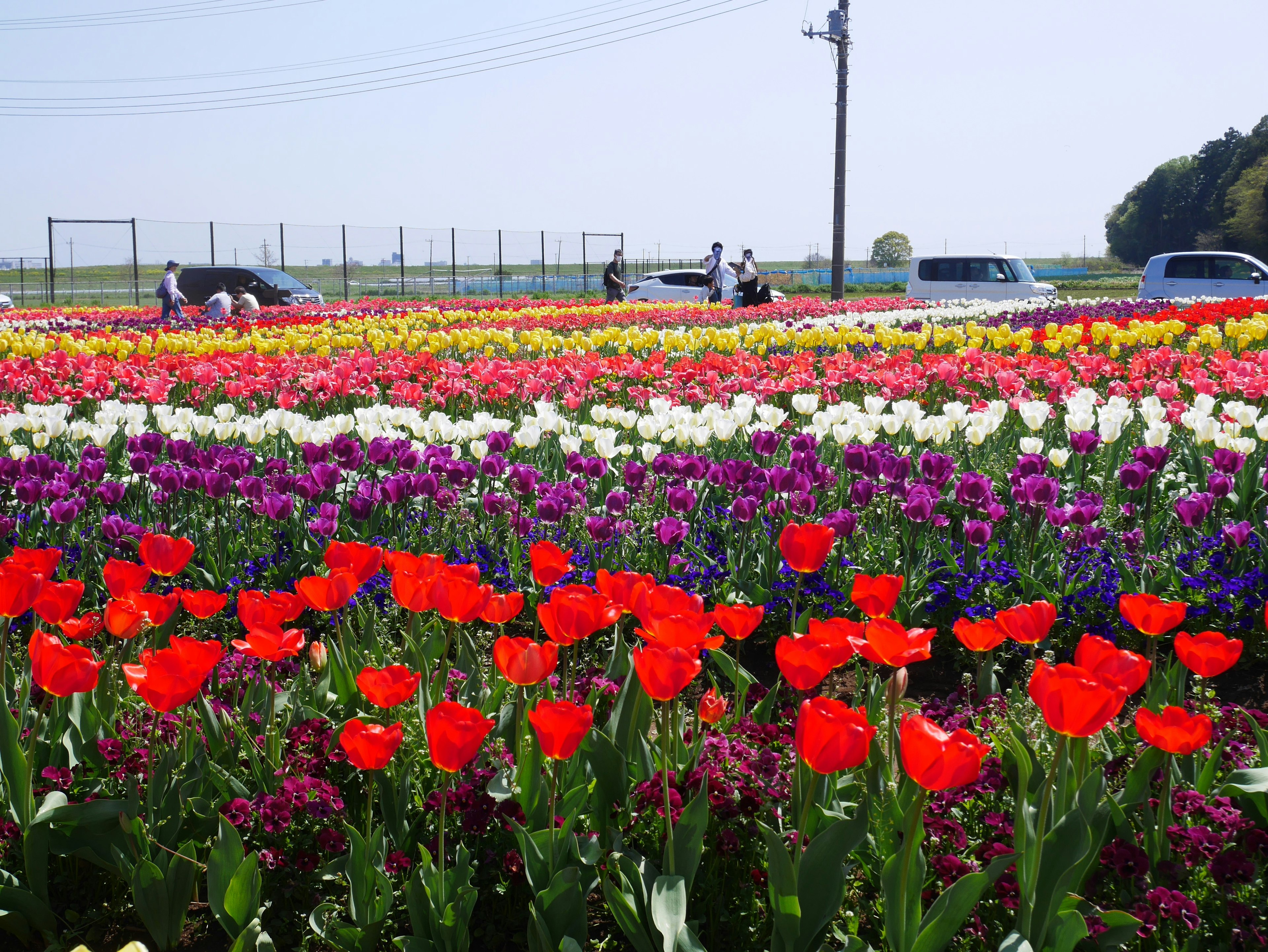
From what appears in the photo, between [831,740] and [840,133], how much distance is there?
69.6ft

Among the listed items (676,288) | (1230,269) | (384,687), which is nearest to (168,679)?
(384,687)

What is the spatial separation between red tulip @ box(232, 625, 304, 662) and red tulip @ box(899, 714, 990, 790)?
3.68 ft

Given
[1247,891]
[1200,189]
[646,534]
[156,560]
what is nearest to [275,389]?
[646,534]

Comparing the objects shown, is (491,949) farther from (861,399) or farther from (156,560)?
(861,399)

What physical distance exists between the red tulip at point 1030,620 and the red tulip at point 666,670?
0.59 meters

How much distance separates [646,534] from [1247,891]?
248 centimetres

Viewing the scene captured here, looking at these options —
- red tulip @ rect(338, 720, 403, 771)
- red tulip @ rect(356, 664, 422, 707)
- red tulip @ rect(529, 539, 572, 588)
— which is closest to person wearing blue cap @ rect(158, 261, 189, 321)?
red tulip @ rect(529, 539, 572, 588)

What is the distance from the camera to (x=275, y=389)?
23.3 ft

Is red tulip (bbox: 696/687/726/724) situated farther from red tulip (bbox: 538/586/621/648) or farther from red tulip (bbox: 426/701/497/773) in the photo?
red tulip (bbox: 426/701/497/773)

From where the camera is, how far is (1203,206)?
65750 mm

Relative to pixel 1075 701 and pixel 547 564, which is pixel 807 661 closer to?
pixel 1075 701

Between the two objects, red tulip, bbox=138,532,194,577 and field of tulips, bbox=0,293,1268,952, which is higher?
red tulip, bbox=138,532,194,577

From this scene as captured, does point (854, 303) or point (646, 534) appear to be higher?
point (854, 303)

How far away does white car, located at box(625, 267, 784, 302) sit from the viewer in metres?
26.8
